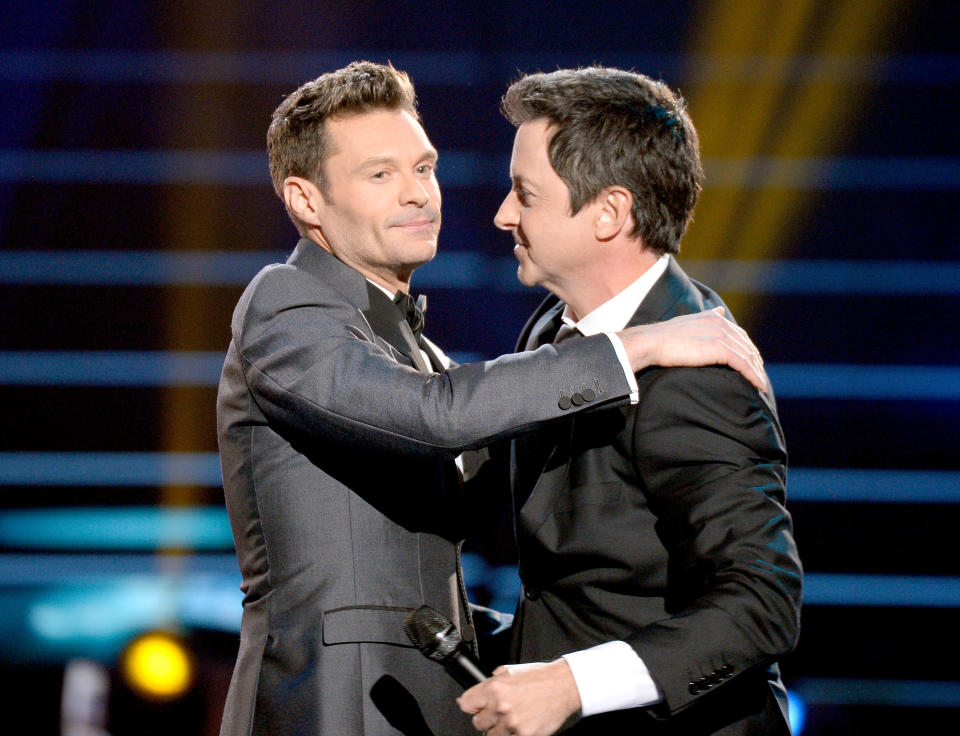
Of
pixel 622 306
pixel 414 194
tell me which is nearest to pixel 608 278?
pixel 622 306

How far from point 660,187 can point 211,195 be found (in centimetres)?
252

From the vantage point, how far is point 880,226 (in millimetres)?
3977

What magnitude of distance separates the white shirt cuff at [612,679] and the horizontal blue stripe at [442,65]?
9.33 feet

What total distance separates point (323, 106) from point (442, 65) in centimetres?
195

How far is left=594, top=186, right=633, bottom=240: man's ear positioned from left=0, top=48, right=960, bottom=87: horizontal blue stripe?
2161 millimetres

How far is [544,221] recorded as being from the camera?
2006 millimetres

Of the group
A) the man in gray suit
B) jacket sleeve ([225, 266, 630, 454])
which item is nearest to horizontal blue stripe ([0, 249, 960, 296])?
the man in gray suit

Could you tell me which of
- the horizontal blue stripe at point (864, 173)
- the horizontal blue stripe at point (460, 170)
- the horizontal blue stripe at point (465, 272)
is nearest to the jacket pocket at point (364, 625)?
the horizontal blue stripe at point (465, 272)

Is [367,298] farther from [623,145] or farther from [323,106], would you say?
[623,145]

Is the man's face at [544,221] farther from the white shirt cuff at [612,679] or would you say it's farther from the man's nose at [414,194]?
the white shirt cuff at [612,679]

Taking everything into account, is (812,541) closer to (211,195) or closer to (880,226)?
(880,226)

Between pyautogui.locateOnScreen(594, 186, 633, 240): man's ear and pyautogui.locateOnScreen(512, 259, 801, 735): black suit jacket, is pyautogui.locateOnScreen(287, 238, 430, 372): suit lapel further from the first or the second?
pyautogui.locateOnScreen(594, 186, 633, 240): man's ear

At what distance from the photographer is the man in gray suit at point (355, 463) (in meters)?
1.72

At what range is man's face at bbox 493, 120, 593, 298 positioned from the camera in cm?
198
